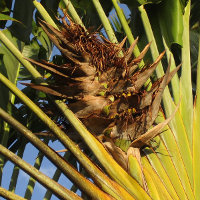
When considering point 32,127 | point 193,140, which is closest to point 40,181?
point 193,140

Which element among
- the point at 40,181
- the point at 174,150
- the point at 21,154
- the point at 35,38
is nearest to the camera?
the point at 40,181

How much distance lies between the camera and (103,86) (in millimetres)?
2199

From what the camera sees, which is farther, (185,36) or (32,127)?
(32,127)

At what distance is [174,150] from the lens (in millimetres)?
2342

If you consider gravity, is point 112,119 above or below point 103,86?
below

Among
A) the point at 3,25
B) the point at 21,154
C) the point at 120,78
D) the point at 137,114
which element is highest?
the point at 3,25

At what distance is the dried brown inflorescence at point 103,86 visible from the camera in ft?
7.07

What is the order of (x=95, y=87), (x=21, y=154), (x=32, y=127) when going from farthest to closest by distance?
(x=32, y=127)
(x=21, y=154)
(x=95, y=87)

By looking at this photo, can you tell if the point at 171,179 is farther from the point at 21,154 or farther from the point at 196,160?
the point at 21,154

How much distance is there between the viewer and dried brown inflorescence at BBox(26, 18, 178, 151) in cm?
216

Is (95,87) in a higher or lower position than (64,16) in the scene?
lower

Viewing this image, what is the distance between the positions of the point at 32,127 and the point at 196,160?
1.84 meters

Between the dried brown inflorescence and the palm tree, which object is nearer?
the palm tree

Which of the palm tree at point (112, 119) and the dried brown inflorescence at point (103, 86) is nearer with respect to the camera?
the palm tree at point (112, 119)
